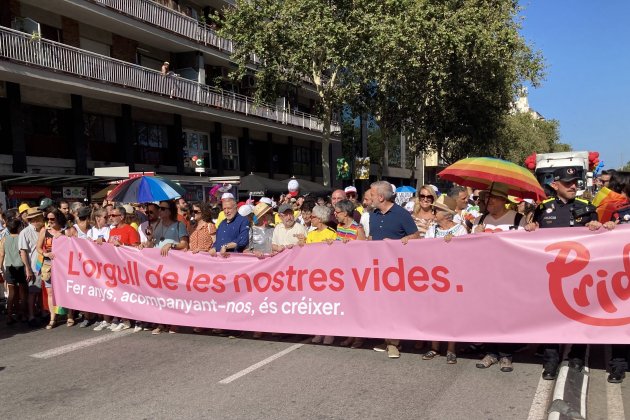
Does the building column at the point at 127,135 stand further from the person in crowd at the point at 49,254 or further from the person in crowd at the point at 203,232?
the person in crowd at the point at 203,232

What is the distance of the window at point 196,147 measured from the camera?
2609cm

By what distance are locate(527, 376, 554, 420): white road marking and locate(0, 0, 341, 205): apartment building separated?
14032mm

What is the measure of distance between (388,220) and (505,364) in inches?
74.0

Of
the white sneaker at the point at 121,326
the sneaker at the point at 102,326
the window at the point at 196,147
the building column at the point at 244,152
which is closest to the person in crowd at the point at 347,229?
the white sneaker at the point at 121,326

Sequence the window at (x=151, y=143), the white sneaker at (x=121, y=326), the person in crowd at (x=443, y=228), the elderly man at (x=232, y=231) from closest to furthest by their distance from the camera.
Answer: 1. the person in crowd at (x=443, y=228)
2. the elderly man at (x=232, y=231)
3. the white sneaker at (x=121, y=326)
4. the window at (x=151, y=143)

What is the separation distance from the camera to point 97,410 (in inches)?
174

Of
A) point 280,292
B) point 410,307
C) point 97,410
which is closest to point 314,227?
point 280,292

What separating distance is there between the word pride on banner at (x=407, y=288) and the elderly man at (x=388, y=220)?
0.89ft

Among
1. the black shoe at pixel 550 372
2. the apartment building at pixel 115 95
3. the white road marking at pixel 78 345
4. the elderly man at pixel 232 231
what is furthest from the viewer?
the apartment building at pixel 115 95

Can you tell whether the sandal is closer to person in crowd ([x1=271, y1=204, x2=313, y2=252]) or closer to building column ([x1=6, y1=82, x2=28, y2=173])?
person in crowd ([x1=271, y1=204, x2=313, y2=252])

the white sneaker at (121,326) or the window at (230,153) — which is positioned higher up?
the window at (230,153)

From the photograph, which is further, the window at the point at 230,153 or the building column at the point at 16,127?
the window at the point at 230,153

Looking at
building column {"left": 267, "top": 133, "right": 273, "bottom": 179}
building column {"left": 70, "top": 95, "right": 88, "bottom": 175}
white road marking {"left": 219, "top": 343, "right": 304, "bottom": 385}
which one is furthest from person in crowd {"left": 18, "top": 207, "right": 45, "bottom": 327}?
building column {"left": 267, "top": 133, "right": 273, "bottom": 179}

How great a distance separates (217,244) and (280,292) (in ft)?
4.49
